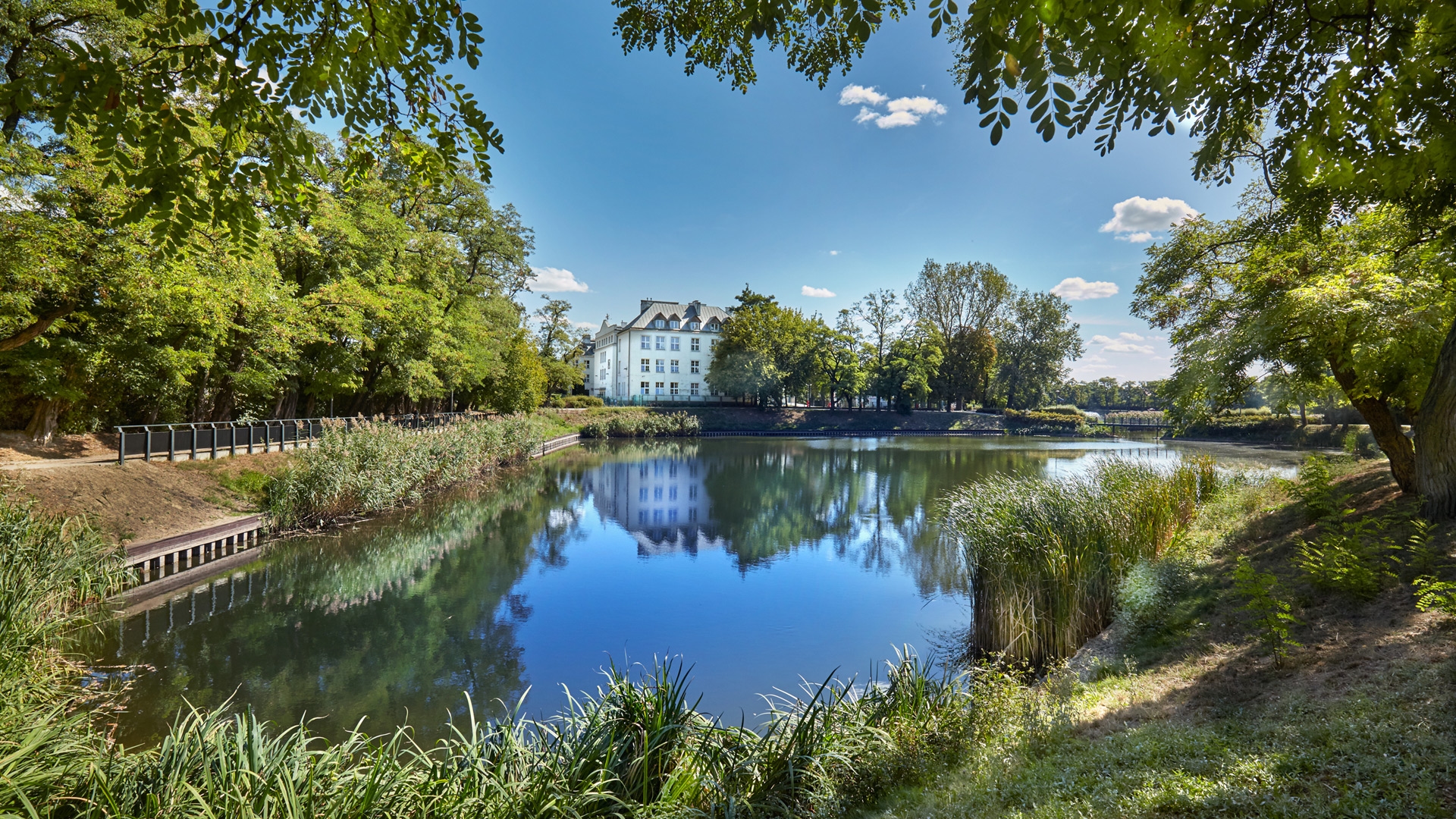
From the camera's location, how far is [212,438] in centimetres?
1348

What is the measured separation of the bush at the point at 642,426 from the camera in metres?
37.7

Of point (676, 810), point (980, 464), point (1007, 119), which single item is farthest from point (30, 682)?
point (980, 464)

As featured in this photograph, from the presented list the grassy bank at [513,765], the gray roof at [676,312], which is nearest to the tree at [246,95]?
the grassy bank at [513,765]

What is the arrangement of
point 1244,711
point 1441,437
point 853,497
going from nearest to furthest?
point 1244,711 → point 1441,437 → point 853,497

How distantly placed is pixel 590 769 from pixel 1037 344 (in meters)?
55.1

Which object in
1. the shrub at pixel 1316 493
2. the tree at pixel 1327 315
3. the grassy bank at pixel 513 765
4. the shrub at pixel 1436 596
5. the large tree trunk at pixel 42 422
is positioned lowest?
the grassy bank at pixel 513 765

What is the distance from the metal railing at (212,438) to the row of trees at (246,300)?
122 centimetres

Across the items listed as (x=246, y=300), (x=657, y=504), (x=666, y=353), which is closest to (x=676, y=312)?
(x=666, y=353)

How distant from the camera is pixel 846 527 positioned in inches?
530

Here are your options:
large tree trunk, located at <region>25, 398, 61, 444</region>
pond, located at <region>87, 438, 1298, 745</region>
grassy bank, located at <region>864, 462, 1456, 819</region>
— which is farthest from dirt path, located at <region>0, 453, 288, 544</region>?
grassy bank, located at <region>864, 462, 1456, 819</region>

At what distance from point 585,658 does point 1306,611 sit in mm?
6854

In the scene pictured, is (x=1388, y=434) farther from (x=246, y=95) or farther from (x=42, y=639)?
(x=42, y=639)

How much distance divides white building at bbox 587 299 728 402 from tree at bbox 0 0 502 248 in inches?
1987

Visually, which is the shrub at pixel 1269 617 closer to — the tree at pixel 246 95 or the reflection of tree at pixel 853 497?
the reflection of tree at pixel 853 497
